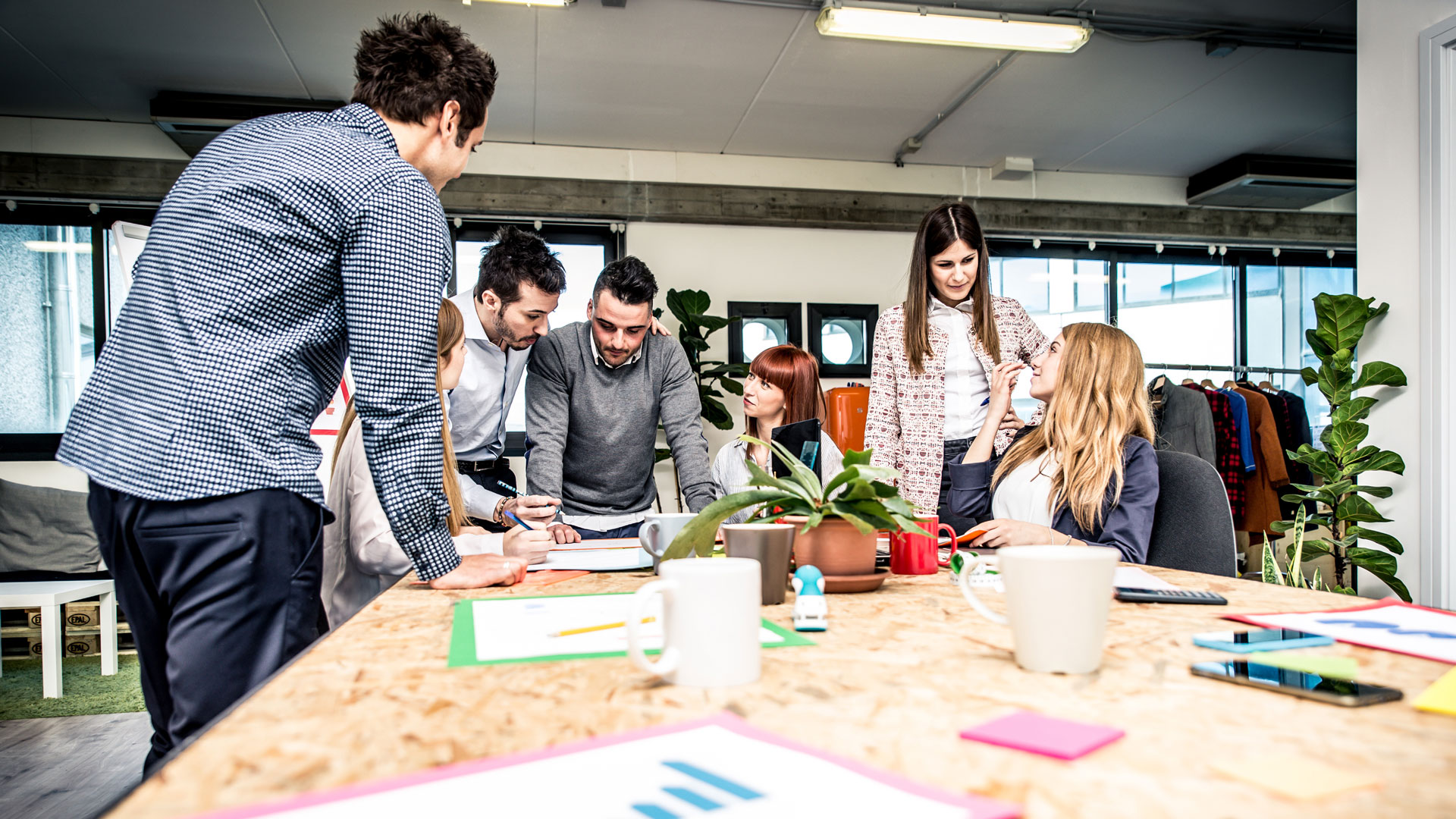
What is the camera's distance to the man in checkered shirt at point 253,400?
3.67 ft

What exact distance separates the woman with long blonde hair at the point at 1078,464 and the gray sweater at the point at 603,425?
36.2 inches

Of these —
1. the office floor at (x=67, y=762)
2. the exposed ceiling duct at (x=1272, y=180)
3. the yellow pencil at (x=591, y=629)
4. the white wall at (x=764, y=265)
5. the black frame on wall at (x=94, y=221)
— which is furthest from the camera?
the exposed ceiling duct at (x=1272, y=180)

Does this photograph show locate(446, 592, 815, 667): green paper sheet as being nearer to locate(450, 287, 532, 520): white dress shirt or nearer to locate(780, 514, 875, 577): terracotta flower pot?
locate(780, 514, 875, 577): terracotta flower pot

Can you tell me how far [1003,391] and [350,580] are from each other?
1.60m

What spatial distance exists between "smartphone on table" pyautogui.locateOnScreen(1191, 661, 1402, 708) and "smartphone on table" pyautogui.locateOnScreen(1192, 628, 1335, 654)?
0.06 metres

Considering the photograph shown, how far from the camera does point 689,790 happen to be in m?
0.47

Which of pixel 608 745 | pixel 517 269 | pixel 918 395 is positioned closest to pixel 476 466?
pixel 517 269

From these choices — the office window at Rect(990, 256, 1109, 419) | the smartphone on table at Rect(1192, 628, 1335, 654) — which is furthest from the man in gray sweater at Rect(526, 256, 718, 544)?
the office window at Rect(990, 256, 1109, 419)

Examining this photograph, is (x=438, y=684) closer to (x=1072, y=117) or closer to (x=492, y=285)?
(x=492, y=285)

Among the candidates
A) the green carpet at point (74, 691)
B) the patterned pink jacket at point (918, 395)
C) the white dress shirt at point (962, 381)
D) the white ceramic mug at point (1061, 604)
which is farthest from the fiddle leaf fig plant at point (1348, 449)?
the green carpet at point (74, 691)

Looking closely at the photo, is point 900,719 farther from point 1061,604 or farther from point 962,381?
point 962,381

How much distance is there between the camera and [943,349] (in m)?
2.59

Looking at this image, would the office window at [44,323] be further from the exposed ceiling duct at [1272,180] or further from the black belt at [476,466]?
the exposed ceiling duct at [1272,180]

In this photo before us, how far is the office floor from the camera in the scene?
238 centimetres
